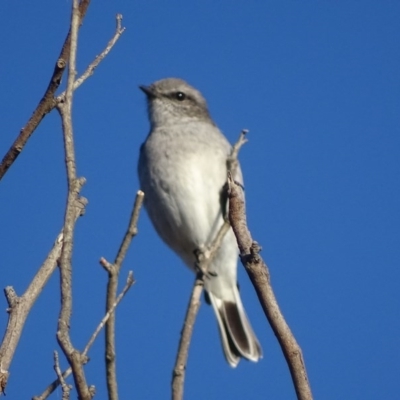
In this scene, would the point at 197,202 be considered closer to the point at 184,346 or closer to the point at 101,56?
the point at 101,56

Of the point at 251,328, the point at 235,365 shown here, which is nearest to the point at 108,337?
the point at 235,365

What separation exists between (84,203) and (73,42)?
0.78 meters

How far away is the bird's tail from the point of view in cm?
588

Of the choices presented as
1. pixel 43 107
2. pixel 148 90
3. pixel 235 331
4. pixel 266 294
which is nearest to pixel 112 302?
pixel 266 294

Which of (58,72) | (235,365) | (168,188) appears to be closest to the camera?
(58,72)

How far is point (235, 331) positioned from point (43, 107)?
10.6 feet

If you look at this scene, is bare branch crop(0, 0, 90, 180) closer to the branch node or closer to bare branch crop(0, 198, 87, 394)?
bare branch crop(0, 198, 87, 394)

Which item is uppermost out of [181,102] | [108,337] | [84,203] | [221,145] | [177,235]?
[181,102]

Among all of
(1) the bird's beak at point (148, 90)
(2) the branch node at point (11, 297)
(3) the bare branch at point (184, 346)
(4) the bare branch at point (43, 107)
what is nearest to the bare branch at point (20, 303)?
(2) the branch node at point (11, 297)

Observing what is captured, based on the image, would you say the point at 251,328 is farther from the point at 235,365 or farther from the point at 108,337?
the point at 108,337

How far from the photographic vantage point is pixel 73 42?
330 cm

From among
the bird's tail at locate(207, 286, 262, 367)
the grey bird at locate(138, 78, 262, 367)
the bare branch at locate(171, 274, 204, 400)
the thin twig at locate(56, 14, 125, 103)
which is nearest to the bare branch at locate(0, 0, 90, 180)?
the thin twig at locate(56, 14, 125, 103)

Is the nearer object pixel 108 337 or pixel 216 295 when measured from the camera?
pixel 108 337

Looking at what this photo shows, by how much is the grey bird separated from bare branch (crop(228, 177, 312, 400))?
177cm
